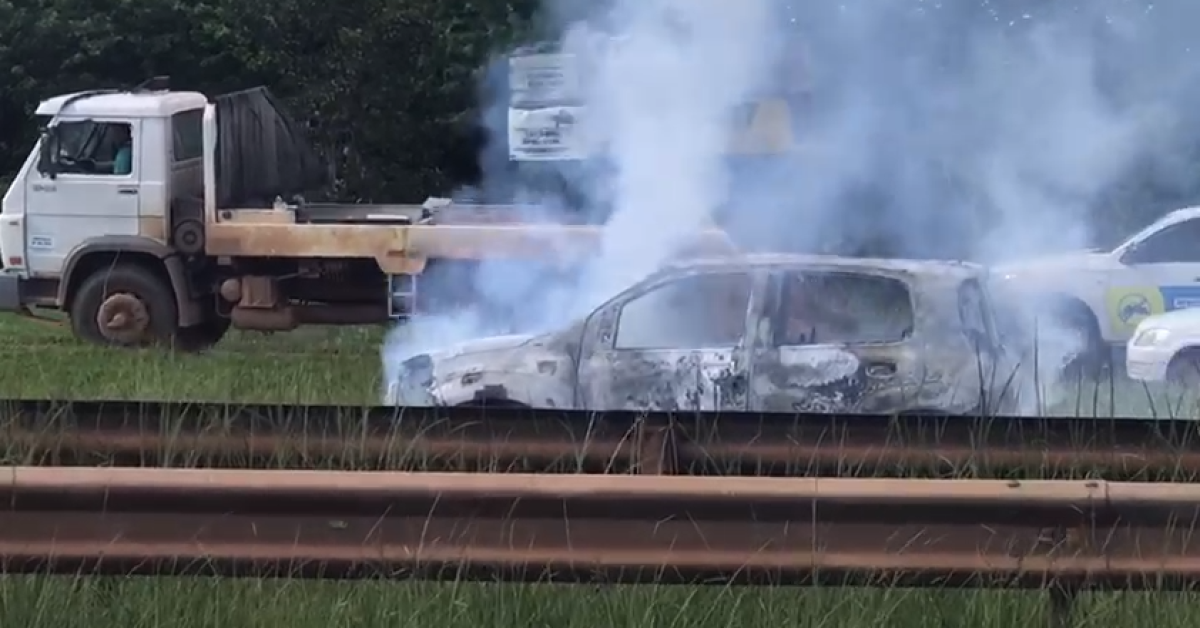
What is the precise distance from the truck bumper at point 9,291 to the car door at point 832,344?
8.18 m

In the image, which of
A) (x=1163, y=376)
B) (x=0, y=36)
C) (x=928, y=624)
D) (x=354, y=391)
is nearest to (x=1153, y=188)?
(x=1163, y=376)

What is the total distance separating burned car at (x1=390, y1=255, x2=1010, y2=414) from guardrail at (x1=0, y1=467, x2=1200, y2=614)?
11.5 feet

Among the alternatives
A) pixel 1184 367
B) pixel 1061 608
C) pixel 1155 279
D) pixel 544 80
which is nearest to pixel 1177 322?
pixel 1184 367

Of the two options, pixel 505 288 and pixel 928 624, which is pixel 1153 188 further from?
pixel 928 624

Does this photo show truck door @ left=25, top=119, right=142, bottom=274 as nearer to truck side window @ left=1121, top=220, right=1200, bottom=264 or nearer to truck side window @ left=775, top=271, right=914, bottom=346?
truck side window @ left=775, top=271, right=914, bottom=346

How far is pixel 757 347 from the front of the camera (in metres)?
8.05

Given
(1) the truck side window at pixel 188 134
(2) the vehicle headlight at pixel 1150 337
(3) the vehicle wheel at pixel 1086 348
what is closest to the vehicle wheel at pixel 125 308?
(1) the truck side window at pixel 188 134

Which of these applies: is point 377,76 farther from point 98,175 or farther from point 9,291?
point 9,291

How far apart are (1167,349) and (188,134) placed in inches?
312

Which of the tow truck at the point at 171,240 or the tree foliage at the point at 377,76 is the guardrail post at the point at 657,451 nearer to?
the tow truck at the point at 171,240

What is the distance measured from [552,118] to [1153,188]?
4582mm

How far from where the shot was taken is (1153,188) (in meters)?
12.9

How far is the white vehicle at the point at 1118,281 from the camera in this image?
11.3 m

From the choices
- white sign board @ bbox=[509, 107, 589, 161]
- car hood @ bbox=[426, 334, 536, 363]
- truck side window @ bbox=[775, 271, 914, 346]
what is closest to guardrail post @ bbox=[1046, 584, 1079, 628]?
truck side window @ bbox=[775, 271, 914, 346]
